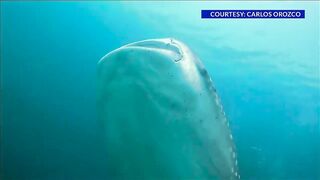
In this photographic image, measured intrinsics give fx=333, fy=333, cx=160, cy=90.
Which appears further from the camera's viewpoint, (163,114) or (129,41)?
(129,41)

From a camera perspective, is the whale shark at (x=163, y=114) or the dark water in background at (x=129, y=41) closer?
the whale shark at (x=163, y=114)

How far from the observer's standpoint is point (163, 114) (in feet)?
9.28

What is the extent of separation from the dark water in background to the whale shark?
197 centimetres

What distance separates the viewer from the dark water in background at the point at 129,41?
23.1 feet

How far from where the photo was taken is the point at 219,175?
9.18 feet

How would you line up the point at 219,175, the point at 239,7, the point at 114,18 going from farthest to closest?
the point at 114,18 → the point at 239,7 → the point at 219,175

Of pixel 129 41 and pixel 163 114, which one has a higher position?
pixel 163 114

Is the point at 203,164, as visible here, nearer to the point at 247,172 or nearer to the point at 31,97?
the point at 31,97

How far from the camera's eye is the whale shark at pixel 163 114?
2.65 m

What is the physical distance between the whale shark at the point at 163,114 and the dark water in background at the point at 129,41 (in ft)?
6.45

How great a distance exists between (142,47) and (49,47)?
392 inches

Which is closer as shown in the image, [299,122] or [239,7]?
[239,7]

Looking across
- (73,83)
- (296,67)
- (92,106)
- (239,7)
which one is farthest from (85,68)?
(239,7)

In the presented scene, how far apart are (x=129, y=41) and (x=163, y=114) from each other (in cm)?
788
